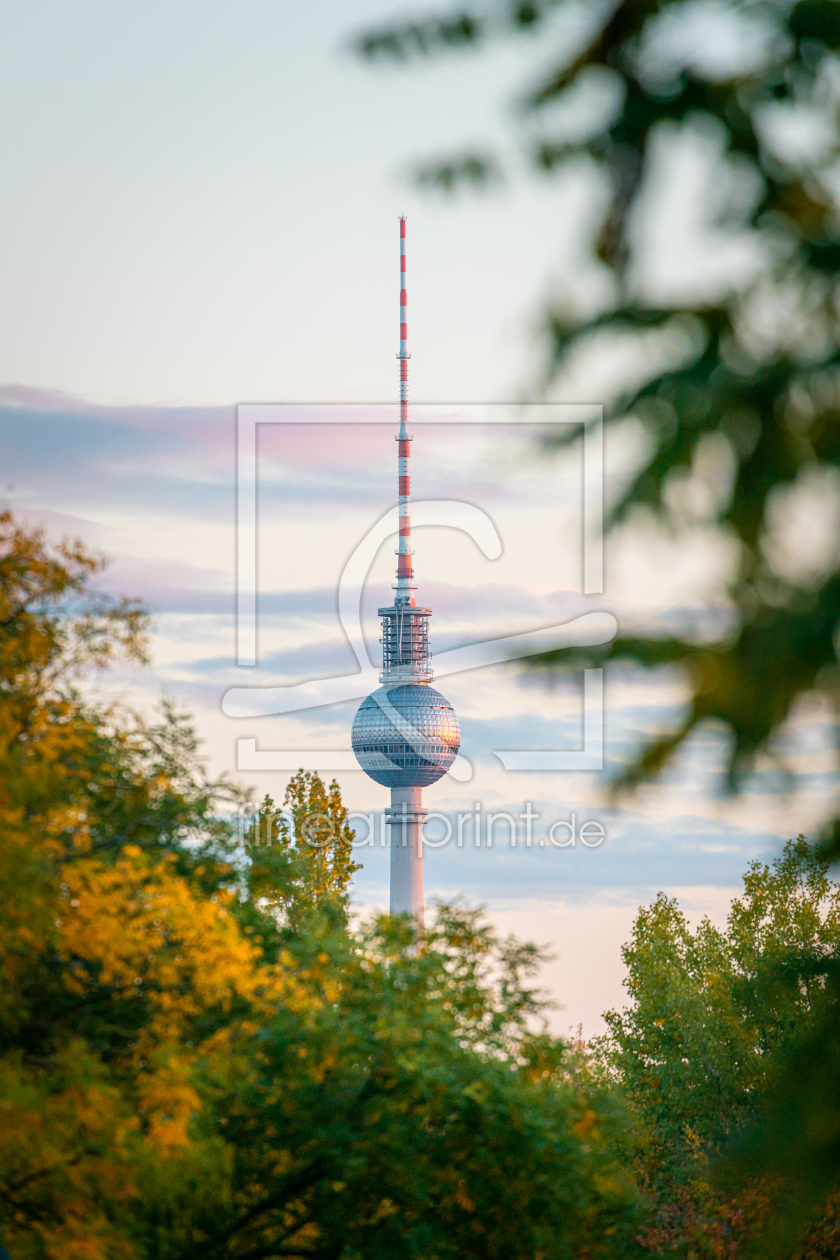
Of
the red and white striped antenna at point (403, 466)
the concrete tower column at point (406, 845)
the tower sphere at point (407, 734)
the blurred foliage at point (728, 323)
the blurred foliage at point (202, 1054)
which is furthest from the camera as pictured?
the concrete tower column at point (406, 845)

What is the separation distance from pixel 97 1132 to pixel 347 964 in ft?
16.0

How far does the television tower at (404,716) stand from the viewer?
10731 centimetres

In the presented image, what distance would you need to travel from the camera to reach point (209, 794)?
16.6 m

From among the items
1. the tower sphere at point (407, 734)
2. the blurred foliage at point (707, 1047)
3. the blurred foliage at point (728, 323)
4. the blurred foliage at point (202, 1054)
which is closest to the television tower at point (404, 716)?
the tower sphere at point (407, 734)

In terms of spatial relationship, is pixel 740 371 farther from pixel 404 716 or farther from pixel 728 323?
pixel 404 716

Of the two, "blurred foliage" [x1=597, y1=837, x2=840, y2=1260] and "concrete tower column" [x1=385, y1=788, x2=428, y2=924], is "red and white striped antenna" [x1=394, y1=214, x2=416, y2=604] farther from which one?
"blurred foliage" [x1=597, y1=837, x2=840, y2=1260]

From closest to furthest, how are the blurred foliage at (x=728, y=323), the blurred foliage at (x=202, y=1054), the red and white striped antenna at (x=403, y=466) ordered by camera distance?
Answer: the blurred foliage at (x=728, y=323) < the blurred foliage at (x=202, y=1054) < the red and white striped antenna at (x=403, y=466)

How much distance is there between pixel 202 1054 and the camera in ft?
47.0

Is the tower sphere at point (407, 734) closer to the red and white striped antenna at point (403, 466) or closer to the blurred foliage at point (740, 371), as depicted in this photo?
the red and white striped antenna at point (403, 466)

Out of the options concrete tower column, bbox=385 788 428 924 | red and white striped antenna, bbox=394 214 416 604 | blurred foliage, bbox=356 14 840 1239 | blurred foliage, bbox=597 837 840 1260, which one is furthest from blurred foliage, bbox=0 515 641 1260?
concrete tower column, bbox=385 788 428 924

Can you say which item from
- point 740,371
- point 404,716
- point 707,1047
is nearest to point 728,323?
point 740,371

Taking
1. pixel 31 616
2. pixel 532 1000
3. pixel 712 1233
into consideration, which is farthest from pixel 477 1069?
pixel 712 1233

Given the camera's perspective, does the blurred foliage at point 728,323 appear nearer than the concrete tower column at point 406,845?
Yes

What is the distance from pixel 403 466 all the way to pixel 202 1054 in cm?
9147
